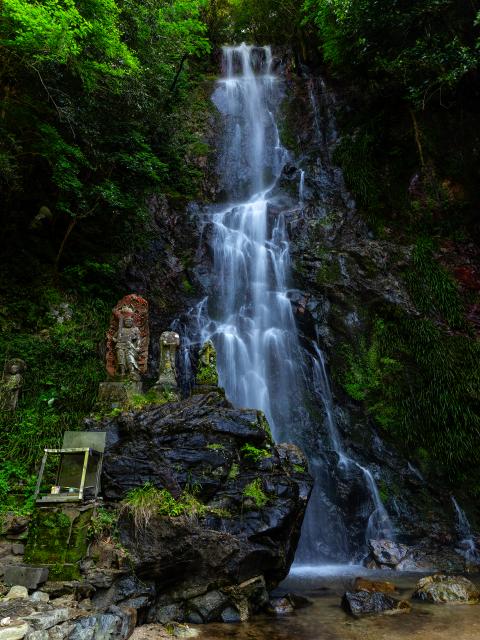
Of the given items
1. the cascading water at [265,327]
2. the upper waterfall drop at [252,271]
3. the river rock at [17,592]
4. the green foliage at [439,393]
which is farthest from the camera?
the upper waterfall drop at [252,271]

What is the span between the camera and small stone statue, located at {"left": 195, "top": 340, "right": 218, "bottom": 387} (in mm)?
8805

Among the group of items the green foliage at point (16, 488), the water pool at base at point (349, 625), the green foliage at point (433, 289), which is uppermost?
the green foliage at point (433, 289)

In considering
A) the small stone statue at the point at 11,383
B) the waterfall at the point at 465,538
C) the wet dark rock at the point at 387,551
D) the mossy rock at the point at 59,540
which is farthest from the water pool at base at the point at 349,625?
the small stone statue at the point at 11,383

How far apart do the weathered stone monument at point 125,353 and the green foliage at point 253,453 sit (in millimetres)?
2688

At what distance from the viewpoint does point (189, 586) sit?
5.97 metres

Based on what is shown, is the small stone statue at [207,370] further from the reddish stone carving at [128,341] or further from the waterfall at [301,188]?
the waterfall at [301,188]

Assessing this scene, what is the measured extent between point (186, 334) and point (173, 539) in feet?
25.2

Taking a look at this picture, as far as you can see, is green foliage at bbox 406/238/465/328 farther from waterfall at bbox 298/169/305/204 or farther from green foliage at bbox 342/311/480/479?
waterfall at bbox 298/169/305/204

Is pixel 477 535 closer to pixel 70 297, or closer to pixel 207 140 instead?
pixel 70 297

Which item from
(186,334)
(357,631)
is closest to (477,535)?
(357,631)

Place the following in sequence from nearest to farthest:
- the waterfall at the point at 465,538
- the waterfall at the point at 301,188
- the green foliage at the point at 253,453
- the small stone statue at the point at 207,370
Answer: the green foliage at the point at 253,453 < the small stone statue at the point at 207,370 < the waterfall at the point at 465,538 < the waterfall at the point at 301,188

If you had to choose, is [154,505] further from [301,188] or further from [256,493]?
[301,188]

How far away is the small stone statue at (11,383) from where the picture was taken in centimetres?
991

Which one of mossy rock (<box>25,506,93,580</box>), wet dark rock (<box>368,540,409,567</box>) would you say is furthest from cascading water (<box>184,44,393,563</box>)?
mossy rock (<box>25,506,93,580</box>)
